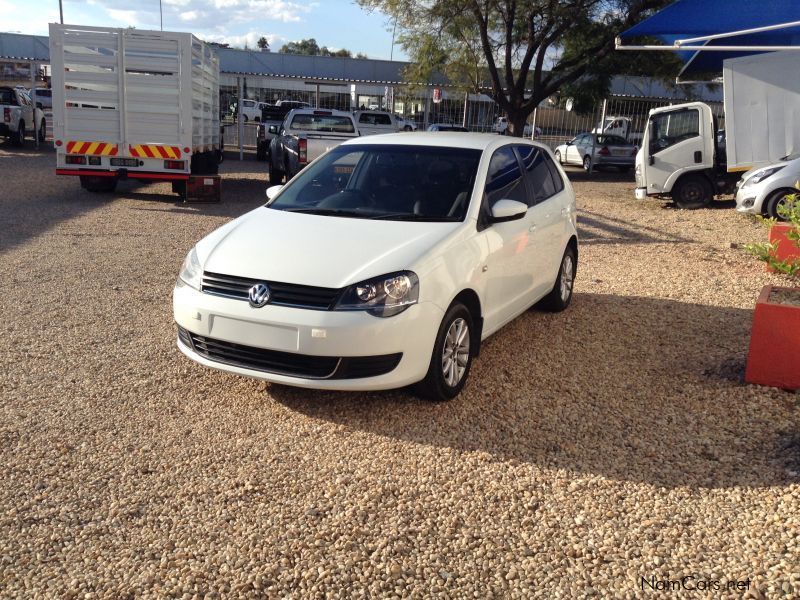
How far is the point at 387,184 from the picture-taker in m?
5.72

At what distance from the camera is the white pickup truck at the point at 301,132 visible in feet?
50.9

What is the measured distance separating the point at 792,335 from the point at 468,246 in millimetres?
2239

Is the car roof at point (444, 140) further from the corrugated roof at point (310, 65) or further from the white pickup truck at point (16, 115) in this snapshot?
the corrugated roof at point (310, 65)

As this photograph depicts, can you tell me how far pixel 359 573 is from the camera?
10.4ft

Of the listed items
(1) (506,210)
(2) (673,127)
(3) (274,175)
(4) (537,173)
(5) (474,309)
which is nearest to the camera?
(5) (474,309)

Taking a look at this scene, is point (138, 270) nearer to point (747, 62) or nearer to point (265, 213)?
point (265, 213)

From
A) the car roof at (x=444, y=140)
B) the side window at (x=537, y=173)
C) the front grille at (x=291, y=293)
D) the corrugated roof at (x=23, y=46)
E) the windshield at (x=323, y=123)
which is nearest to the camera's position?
the front grille at (x=291, y=293)

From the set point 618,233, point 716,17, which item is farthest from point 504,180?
point 716,17

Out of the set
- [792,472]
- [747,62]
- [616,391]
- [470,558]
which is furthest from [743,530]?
[747,62]

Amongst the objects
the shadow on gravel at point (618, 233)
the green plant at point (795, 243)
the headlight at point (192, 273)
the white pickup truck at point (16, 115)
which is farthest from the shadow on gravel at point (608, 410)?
the white pickup truck at point (16, 115)

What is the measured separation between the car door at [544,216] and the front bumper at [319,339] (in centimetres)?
193

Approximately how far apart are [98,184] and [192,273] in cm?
1170

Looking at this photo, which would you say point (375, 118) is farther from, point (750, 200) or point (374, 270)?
point (374, 270)

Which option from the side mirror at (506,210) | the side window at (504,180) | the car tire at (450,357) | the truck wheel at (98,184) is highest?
the side window at (504,180)
